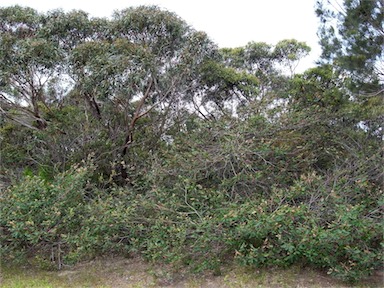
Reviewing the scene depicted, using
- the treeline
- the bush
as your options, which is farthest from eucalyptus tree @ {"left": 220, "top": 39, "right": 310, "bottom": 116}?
the bush

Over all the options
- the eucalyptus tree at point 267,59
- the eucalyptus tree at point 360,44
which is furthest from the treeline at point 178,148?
the eucalyptus tree at point 267,59

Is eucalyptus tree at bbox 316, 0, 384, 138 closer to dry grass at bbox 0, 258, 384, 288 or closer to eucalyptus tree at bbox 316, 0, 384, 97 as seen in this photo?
eucalyptus tree at bbox 316, 0, 384, 97

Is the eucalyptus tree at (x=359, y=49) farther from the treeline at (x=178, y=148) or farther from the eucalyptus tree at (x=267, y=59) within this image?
the eucalyptus tree at (x=267, y=59)

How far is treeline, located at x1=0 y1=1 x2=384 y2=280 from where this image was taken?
4539mm

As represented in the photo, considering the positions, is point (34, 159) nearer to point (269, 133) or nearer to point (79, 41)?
point (79, 41)

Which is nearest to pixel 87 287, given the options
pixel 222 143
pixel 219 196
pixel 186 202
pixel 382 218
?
pixel 186 202

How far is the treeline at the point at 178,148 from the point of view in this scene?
4539 millimetres

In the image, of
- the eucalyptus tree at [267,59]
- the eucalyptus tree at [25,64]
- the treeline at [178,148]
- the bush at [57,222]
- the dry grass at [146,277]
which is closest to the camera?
the dry grass at [146,277]

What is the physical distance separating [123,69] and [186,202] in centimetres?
272

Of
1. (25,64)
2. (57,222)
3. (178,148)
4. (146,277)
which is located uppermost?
(25,64)

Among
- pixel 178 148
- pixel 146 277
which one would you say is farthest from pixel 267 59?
pixel 146 277

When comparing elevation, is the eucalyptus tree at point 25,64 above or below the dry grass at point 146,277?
above

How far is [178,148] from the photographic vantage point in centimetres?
631

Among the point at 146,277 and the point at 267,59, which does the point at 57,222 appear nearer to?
the point at 146,277
